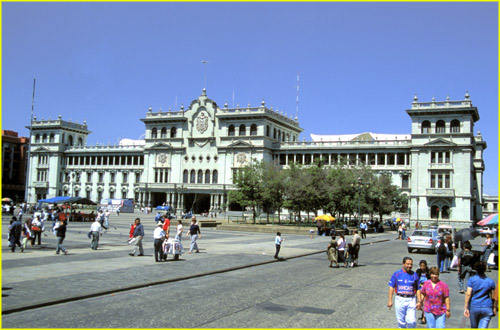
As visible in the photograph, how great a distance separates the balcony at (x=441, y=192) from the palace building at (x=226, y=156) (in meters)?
0.15

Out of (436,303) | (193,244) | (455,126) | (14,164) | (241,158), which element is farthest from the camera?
(14,164)

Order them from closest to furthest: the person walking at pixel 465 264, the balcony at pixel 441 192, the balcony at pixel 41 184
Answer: the person walking at pixel 465 264
the balcony at pixel 441 192
the balcony at pixel 41 184

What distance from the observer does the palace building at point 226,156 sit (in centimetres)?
7738

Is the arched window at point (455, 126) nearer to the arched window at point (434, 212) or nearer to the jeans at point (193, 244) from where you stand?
the arched window at point (434, 212)

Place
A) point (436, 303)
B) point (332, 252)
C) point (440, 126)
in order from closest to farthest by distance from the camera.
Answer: point (436, 303)
point (332, 252)
point (440, 126)

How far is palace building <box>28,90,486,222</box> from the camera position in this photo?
77.4 meters

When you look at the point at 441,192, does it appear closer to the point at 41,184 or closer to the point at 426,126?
the point at 426,126

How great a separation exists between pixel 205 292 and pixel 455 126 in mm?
72355

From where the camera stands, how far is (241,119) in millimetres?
92000

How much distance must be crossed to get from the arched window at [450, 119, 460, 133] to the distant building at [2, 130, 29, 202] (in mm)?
90598

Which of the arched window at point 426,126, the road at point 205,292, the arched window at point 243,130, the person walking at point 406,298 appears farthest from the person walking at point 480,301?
the arched window at point 243,130

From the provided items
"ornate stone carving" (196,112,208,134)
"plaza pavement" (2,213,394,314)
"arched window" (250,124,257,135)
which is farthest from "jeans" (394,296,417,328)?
"ornate stone carving" (196,112,208,134)

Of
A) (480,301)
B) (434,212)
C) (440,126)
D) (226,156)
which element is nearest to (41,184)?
(226,156)

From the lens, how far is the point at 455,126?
7756 centimetres
